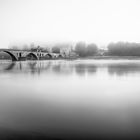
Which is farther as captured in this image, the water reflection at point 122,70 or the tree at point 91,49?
the tree at point 91,49

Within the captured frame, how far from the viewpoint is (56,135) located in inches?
138

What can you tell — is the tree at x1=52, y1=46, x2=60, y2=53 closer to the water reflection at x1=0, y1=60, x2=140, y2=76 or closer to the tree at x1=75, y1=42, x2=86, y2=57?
the tree at x1=75, y1=42, x2=86, y2=57

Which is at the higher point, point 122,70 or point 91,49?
point 91,49

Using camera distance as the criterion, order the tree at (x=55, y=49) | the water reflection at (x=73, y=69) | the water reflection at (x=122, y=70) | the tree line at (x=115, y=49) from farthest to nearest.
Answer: the tree at (x=55, y=49) < the tree line at (x=115, y=49) < the water reflection at (x=73, y=69) < the water reflection at (x=122, y=70)

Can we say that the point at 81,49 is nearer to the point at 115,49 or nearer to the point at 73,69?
the point at 115,49

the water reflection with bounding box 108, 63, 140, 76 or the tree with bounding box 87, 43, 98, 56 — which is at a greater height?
the tree with bounding box 87, 43, 98, 56

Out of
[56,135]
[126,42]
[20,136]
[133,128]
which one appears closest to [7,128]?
[20,136]

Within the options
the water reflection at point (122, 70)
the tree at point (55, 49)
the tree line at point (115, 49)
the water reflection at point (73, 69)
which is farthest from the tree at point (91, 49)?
the water reflection at point (122, 70)

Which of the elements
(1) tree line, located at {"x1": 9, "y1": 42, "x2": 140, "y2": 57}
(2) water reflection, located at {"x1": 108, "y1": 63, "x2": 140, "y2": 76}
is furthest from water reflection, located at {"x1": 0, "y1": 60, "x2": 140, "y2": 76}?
(1) tree line, located at {"x1": 9, "y1": 42, "x2": 140, "y2": 57}

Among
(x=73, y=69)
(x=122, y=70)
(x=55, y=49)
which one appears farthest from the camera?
(x=55, y=49)

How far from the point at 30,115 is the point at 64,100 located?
1.93 meters

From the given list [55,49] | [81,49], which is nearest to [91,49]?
[81,49]

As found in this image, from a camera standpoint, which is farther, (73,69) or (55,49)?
(55,49)

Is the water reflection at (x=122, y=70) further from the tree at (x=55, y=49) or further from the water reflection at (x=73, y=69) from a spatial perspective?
the tree at (x=55, y=49)
